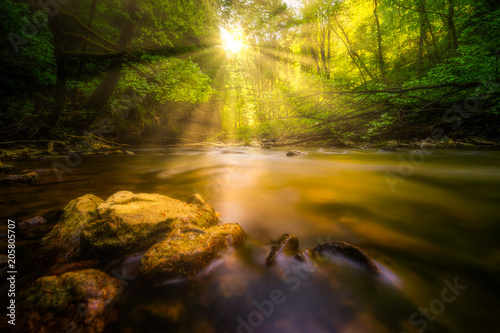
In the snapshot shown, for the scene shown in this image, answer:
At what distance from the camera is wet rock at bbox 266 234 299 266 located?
1645mm

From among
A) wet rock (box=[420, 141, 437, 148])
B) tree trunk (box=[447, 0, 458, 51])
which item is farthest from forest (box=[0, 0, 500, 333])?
wet rock (box=[420, 141, 437, 148])

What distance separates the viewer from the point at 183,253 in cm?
150

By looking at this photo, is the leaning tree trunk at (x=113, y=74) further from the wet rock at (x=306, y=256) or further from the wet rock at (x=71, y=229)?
the wet rock at (x=306, y=256)

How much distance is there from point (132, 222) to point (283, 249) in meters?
1.49

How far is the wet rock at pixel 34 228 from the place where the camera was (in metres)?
2.01

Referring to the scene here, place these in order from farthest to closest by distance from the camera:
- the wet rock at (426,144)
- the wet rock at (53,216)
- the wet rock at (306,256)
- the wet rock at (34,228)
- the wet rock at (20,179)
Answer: the wet rock at (426,144) < the wet rock at (20,179) < the wet rock at (53,216) < the wet rock at (34,228) < the wet rock at (306,256)

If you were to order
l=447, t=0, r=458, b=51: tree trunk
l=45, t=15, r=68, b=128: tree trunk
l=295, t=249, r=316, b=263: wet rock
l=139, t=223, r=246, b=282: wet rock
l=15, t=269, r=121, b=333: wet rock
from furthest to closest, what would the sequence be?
1. l=447, t=0, r=458, b=51: tree trunk
2. l=45, t=15, r=68, b=128: tree trunk
3. l=295, t=249, r=316, b=263: wet rock
4. l=139, t=223, r=246, b=282: wet rock
5. l=15, t=269, r=121, b=333: wet rock

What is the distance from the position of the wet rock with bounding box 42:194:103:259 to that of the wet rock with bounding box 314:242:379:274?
7.76ft

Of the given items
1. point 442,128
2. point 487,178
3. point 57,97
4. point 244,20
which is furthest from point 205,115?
point 487,178

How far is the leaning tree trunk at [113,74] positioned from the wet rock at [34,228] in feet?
24.4

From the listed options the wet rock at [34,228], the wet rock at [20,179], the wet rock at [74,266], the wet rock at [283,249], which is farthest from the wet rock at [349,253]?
the wet rock at [20,179]

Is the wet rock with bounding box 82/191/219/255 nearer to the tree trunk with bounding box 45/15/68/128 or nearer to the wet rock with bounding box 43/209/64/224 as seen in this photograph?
the wet rock with bounding box 43/209/64/224

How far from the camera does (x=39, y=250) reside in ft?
5.64

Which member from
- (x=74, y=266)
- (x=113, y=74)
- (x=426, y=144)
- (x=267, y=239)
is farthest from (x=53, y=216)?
(x=426, y=144)
